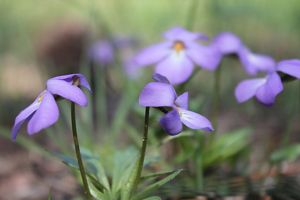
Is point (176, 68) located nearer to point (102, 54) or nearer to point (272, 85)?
point (272, 85)

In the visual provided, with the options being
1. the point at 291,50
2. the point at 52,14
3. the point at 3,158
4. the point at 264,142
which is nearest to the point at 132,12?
the point at 52,14

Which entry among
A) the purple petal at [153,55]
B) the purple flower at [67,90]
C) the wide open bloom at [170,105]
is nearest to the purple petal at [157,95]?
the wide open bloom at [170,105]

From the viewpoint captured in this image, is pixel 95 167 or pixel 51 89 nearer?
pixel 51 89

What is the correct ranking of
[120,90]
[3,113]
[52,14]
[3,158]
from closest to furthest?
[3,158] → [3,113] → [120,90] → [52,14]

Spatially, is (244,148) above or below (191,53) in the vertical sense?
below

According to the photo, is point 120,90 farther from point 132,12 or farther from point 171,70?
point 171,70

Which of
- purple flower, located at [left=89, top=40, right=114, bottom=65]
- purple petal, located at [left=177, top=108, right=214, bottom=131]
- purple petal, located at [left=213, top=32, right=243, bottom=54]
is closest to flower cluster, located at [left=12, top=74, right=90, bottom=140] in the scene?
purple petal, located at [left=177, top=108, right=214, bottom=131]

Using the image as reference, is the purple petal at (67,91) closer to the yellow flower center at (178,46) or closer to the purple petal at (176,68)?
the purple petal at (176,68)
